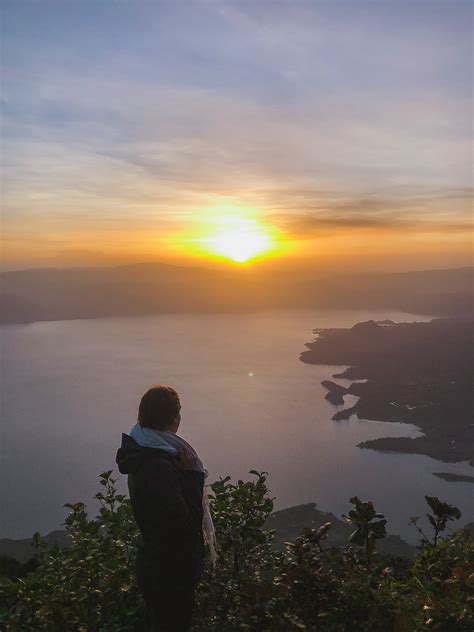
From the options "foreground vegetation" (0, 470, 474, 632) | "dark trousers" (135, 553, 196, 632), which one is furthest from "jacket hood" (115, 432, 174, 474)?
"foreground vegetation" (0, 470, 474, 632)

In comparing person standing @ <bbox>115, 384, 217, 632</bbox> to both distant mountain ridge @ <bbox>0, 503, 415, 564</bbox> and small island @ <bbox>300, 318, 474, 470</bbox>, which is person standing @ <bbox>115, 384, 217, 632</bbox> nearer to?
distant mountain ridge @ <bbox>0, 503, 415, 564</bbox>

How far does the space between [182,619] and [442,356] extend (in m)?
96.7

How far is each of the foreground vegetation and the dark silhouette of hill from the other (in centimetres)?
13778

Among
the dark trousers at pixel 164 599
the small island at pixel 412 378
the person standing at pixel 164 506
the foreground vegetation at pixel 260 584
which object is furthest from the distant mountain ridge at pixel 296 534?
the person standing at pixel 164 506

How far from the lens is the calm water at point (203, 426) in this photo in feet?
127

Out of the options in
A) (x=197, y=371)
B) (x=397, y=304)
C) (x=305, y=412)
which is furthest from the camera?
(x=397, y=304)

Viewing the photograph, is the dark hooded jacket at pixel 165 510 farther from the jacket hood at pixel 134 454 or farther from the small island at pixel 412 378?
the small island at pixel 412 378

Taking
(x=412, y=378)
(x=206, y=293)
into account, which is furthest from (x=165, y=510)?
(x=206, y=293)

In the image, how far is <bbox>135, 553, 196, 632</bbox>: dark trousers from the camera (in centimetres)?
279

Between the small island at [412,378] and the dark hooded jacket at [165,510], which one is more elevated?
the dark hooded jacket at [165,510]

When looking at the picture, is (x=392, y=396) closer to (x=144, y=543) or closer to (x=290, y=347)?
(x=290, y=347)

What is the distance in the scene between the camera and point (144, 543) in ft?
9.32

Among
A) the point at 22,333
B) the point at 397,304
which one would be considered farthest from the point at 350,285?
Result: the point at 22,333

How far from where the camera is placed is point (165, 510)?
8.50 feet
